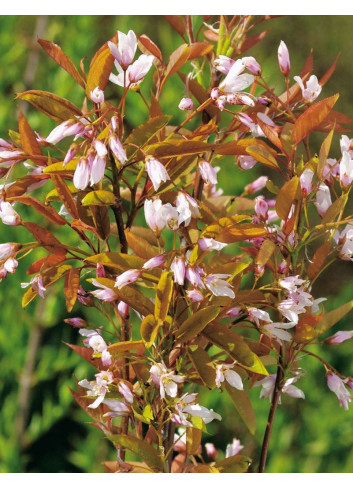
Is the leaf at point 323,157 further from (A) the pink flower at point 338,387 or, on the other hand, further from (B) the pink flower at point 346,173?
(A) the pink flower at point 338,387

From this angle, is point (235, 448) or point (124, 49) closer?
point (124, 49)

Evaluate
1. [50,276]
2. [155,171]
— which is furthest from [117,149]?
[50,276]

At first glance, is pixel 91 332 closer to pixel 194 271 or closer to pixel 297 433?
pixel 194 271

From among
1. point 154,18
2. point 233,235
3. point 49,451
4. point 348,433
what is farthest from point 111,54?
point 154,18

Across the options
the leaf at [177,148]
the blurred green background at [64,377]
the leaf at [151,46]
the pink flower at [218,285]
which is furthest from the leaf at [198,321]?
the blurred green background at [64,377]

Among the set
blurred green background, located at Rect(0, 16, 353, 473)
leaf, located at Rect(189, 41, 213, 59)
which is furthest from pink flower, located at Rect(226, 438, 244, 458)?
blurred green background, located at Rect(0, 16, 353, 473)

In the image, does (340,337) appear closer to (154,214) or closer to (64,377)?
(154,214)
